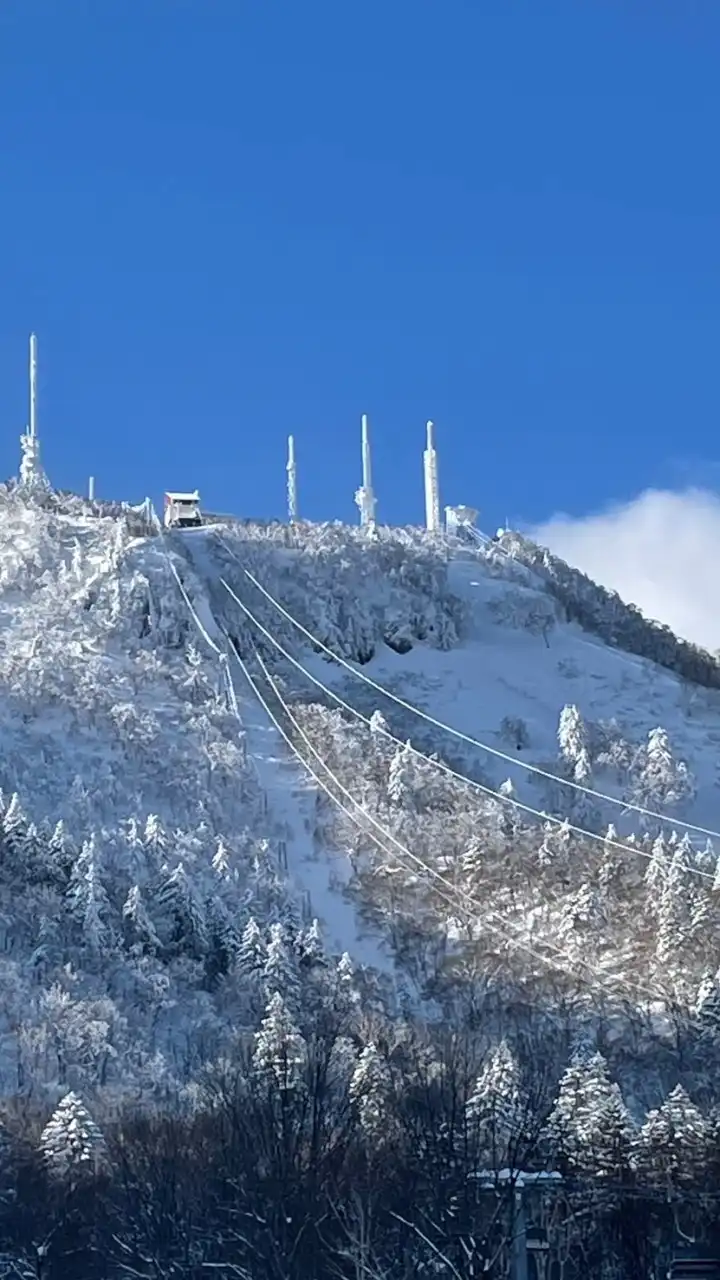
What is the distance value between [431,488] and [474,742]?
113 feet

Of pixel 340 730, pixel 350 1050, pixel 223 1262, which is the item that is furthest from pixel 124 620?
pixel 223 1262

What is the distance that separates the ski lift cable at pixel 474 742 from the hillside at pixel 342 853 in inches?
10.3

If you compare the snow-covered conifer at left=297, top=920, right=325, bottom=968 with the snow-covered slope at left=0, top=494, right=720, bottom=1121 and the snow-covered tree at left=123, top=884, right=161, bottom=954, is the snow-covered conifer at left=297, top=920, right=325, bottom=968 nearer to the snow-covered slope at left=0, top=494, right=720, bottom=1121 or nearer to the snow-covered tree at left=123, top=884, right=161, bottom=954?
the snow-covered slope at left=0, top=494, right=720, bottom=1121

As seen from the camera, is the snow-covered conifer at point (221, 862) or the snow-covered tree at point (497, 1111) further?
the snow-covered conifer at point (221, 862)

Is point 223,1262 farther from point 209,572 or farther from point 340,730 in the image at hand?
point 209,572

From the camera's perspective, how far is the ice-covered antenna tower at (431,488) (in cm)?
10694

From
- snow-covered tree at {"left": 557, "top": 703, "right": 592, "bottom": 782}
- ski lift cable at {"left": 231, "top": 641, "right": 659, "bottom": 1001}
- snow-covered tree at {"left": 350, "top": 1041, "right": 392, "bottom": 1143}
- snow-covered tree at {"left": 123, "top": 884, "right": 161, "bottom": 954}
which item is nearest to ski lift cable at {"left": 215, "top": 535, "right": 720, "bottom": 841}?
snow-covered tree at {"left": 557, "top": 703, "right": 592, "bottom": 782}

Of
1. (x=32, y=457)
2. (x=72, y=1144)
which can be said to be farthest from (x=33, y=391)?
(x=72, y=1144)

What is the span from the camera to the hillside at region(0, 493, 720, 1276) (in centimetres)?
4425

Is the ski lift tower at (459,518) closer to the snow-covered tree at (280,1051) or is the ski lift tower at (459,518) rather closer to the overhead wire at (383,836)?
the overhead wire at (383,836)

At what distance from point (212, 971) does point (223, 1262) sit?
60.6 ft

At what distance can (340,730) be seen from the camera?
7481 centimetres

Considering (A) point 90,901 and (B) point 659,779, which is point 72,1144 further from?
(B) point 659,779

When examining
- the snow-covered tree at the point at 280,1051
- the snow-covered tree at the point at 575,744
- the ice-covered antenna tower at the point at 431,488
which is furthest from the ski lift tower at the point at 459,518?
the snow-covered tree at the point at 280,1051
